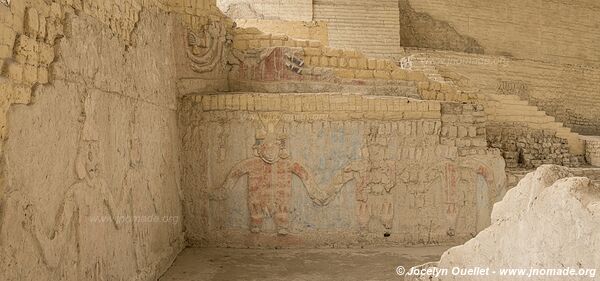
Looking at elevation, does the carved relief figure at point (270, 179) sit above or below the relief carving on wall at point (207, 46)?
below

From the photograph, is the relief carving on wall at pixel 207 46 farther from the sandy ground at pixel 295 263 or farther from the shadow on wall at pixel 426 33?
the shadow on wall at pixel 426 33

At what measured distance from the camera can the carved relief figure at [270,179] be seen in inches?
265

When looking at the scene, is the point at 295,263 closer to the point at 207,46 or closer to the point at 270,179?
the point at 270,179

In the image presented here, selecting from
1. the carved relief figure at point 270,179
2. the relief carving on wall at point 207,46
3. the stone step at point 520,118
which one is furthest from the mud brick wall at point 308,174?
the stone step at point 520,118

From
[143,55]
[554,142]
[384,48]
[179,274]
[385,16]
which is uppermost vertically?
[385,16]

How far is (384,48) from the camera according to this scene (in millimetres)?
13352

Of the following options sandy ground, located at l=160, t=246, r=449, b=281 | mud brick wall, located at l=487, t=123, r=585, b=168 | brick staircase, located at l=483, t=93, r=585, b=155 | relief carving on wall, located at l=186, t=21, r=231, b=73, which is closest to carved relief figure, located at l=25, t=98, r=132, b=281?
sandy ground, located at l=160, t=246, r=449, b=281

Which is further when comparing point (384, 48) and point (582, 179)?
point (384, 48)

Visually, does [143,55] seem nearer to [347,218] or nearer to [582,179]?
[347,218]

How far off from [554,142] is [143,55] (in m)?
6.96

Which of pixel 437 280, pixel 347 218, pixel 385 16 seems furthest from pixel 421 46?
pixel 437 280

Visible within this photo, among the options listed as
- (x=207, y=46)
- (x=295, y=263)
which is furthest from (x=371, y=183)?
(x=207, y=46)

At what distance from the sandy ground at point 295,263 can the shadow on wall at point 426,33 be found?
9301mm

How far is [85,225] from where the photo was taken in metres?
3.81
